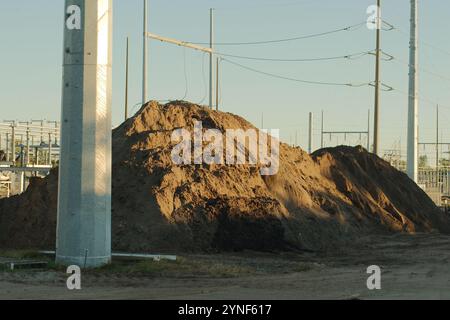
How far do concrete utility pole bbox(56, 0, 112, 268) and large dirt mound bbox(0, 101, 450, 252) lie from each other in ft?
17.9

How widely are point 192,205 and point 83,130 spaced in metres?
8.24

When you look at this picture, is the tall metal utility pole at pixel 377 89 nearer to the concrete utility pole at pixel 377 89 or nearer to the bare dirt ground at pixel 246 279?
the concrete utility pole at pixel 377 89

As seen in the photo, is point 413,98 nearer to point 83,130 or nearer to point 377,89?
point 377,89

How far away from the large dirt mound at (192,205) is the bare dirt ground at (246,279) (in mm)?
1632

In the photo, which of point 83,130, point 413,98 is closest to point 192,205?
point 83,130

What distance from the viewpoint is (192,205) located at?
24953mm

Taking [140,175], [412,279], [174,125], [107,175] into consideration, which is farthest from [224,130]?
[412,279]

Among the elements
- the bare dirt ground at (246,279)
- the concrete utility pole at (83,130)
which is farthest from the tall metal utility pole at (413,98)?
the concrete utility pole at (83,130)

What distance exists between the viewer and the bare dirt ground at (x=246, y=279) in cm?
1401

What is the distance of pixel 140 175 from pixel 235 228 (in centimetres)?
373

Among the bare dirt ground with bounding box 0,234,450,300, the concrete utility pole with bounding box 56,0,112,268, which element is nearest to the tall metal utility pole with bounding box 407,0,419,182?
the bare dirt ground with bounding box 0,234,450,300

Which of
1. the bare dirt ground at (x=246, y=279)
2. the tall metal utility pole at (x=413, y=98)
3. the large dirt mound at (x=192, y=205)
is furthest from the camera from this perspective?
the tall metal utility pole at (x=413, y=98)

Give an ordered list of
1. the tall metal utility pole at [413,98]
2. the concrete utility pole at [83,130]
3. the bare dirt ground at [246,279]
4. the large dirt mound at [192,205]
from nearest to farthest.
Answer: the bare dirt ground at [246,279] → the concrete utility pole at [83,130] → the large dirt mound at [192,205] → the tall metal utility pole at [413,98]

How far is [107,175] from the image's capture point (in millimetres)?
17875
